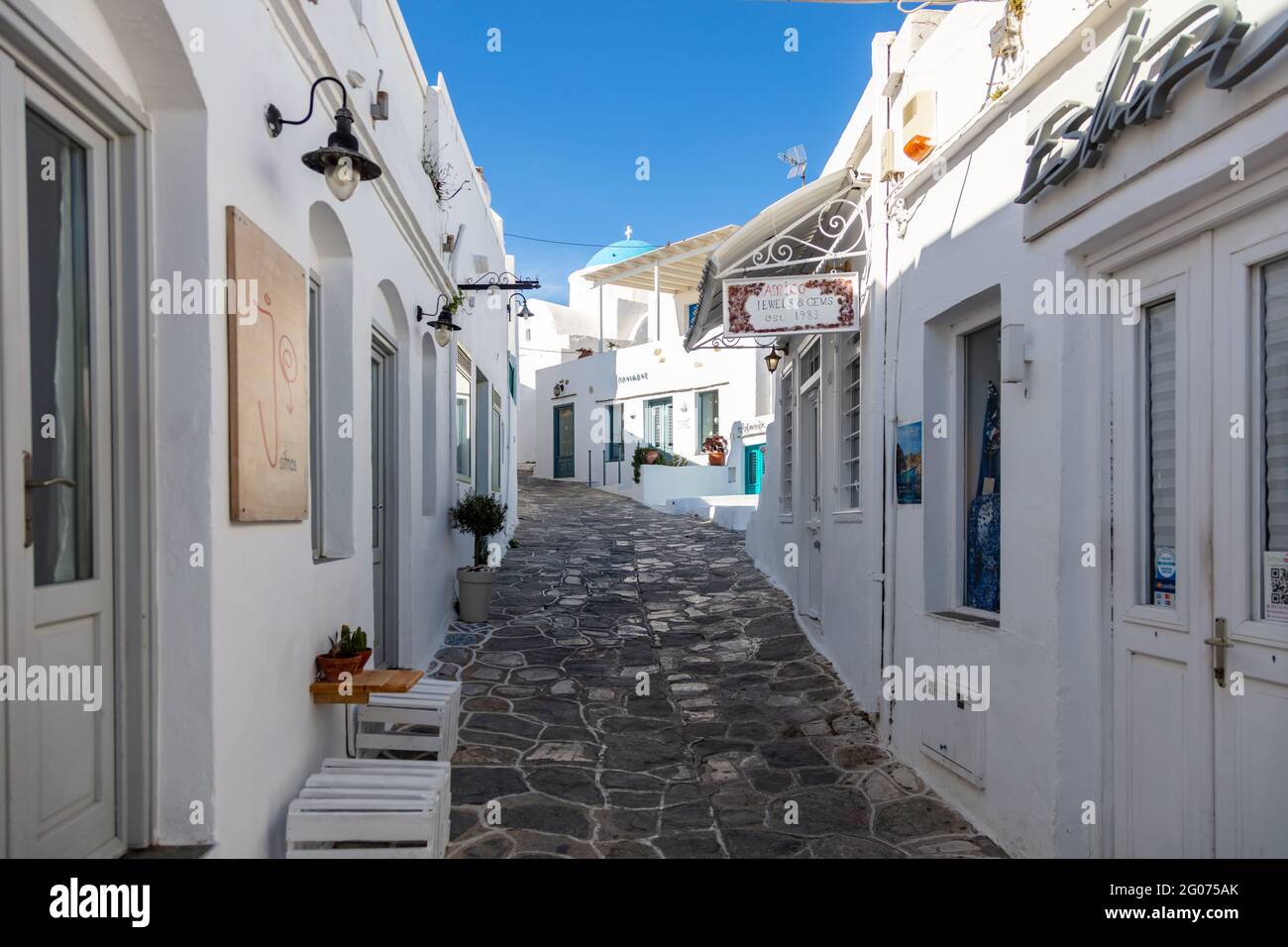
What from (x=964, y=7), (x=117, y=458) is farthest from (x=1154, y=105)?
(x=117, y=458)

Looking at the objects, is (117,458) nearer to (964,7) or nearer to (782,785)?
(782,785)

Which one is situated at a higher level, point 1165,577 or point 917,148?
point 917,148

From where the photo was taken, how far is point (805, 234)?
743 cm

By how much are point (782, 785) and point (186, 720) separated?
331 cm

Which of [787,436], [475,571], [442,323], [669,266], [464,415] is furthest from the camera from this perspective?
[669,266]

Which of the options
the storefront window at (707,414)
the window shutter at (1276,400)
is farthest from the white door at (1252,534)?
the storefront window at (707,414)

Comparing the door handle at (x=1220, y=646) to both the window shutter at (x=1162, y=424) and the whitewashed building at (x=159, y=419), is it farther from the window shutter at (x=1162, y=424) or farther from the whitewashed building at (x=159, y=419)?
the whitewashed building at (x=159, y=419)

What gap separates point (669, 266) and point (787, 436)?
13678mm

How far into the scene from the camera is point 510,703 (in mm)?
6297

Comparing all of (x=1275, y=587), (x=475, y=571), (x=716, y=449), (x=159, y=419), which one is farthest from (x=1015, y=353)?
(x=716, y=449)

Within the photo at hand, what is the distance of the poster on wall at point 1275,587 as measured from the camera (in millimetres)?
2811

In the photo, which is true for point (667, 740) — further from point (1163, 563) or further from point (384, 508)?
point (1163, 563)

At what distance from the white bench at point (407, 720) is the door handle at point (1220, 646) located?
3.51m

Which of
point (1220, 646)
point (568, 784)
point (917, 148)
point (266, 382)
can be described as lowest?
point (568, 784)
